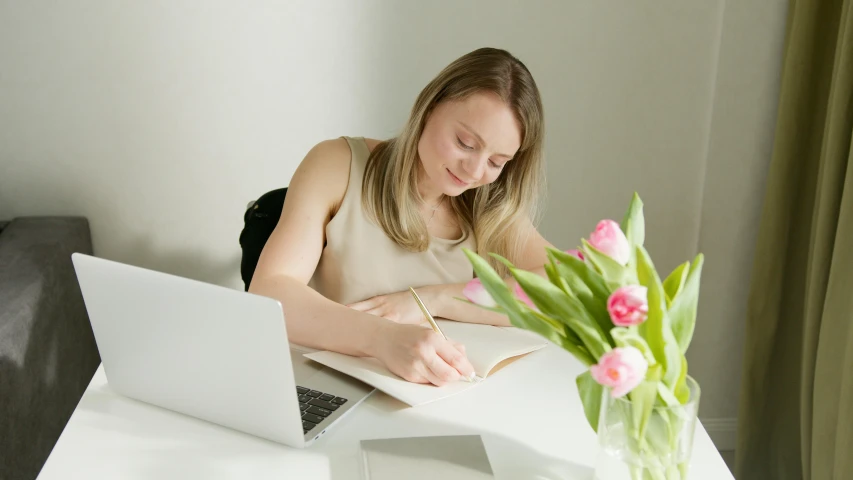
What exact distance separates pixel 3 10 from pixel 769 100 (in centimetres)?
198

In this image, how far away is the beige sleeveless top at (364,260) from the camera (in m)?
1.58

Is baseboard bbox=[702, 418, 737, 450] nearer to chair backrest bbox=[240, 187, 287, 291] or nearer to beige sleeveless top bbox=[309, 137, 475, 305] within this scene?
beige sleeveless top bbox=[309, 137, 475, 305]

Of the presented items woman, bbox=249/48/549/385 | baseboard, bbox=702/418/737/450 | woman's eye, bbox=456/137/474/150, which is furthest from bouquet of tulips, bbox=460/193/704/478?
baseboard, bbox=702/418/737/450

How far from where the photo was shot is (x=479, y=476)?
0.93m

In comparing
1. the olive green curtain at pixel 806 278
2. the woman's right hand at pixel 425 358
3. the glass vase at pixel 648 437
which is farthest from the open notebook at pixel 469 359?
the olive green curtain at pixel 806 278

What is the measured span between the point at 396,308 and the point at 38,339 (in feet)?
2.80

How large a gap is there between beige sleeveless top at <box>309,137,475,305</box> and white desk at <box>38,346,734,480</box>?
1.50 ft

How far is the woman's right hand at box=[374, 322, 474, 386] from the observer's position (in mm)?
1144

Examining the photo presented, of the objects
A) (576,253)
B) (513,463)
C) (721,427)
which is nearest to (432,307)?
(513,463)

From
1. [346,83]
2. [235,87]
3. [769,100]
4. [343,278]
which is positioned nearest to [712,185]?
[769,100]

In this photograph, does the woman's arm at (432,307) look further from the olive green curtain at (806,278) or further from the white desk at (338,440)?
the olive green curtain at (806,278)

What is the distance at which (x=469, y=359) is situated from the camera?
124 centimetres

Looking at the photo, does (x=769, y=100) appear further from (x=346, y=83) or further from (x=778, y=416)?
(x=346, y=83)

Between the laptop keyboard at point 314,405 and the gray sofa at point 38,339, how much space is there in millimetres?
766
